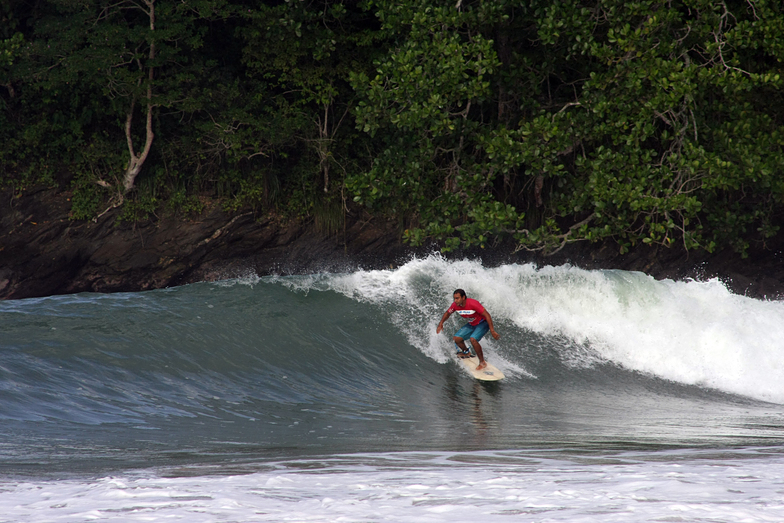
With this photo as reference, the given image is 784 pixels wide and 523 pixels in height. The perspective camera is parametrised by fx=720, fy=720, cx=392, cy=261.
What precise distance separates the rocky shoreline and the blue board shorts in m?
5.69

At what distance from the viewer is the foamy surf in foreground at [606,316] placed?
1027cm

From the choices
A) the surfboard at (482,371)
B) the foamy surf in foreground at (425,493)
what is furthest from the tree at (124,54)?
the foamy surf in foreground at (425,493)

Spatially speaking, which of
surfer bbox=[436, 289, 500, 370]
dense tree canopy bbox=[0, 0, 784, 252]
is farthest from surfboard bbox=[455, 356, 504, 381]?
dense tree canopy bbox=[0, 0, 784, 252]

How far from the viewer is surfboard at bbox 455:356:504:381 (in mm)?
9141

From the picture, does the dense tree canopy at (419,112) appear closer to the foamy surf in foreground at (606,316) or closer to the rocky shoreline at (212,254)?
the rocky shoreline at (212,254)

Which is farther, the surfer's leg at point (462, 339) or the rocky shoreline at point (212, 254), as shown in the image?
the rocky shoreline at point (212, 254)

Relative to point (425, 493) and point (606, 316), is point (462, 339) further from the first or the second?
point (425, 493)

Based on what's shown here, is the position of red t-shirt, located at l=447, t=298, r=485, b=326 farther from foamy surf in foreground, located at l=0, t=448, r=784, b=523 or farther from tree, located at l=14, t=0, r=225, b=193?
tree, located at l=14, t=0, r=225, b=193

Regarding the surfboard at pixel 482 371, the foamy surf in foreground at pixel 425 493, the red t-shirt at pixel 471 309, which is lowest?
the surfboard at pixel 482 371

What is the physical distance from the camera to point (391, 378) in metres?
8.88

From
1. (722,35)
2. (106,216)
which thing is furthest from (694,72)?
(106,216)

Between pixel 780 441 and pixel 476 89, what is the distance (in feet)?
28.0

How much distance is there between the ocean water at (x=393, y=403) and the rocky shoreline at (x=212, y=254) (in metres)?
3.77

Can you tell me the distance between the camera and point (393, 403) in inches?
306
